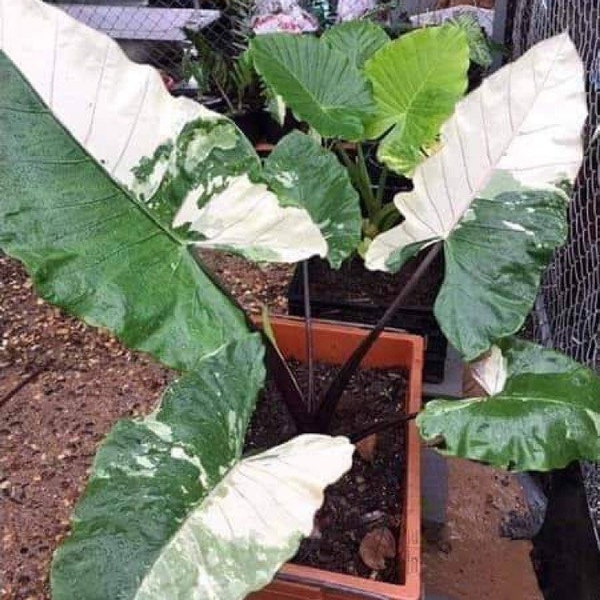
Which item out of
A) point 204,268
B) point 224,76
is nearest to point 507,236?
point 204,268

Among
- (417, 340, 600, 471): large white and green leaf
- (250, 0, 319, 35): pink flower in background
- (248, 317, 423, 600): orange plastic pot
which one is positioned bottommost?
(248, 317, 423, 600): orange plastic pot

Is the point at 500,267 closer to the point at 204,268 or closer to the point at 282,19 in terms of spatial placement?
the point at 204,268

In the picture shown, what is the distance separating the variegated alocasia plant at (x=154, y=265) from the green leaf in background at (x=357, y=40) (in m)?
0.57

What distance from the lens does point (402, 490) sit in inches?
42.7

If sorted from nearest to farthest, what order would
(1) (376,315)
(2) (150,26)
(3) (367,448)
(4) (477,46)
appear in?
(3) (367,448) → (1) (376,315) → (4) (477,46) → (2) (150,26)

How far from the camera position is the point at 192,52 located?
7.41 ft

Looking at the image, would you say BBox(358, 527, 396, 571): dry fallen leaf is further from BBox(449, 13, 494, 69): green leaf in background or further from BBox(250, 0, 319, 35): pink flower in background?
BBox(250, 0, 319, 35): pink flower in background

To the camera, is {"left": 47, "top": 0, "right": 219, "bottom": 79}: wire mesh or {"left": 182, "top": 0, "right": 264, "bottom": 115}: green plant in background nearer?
{"left": 182, "top": 0, "right": 264, "bottom": 115}: green plant in background

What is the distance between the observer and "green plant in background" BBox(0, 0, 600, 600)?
69 centimetres

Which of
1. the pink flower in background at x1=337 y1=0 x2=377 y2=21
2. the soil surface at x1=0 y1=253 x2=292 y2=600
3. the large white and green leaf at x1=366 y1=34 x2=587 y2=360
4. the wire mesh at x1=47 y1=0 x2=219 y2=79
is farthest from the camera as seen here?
the wire mesh at x1=47 y1=0 x2=219 y2=79

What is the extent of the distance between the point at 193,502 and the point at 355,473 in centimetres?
45

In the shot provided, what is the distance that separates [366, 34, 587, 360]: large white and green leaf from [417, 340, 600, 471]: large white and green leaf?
69mm

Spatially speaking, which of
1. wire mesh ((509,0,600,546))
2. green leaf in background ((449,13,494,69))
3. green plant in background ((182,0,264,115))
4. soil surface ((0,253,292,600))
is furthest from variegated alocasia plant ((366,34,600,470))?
green plant in background ((182,0,264,115))

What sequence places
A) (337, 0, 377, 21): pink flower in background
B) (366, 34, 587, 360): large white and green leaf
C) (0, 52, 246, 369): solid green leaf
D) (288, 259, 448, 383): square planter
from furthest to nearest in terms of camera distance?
(337, 0, 377, 21): pink flower in background
(288, 259, 448, 383): square planter
(366, 34, 587, 360): large white and green leaf
(0, 52, 246, 369): solid green leaf
